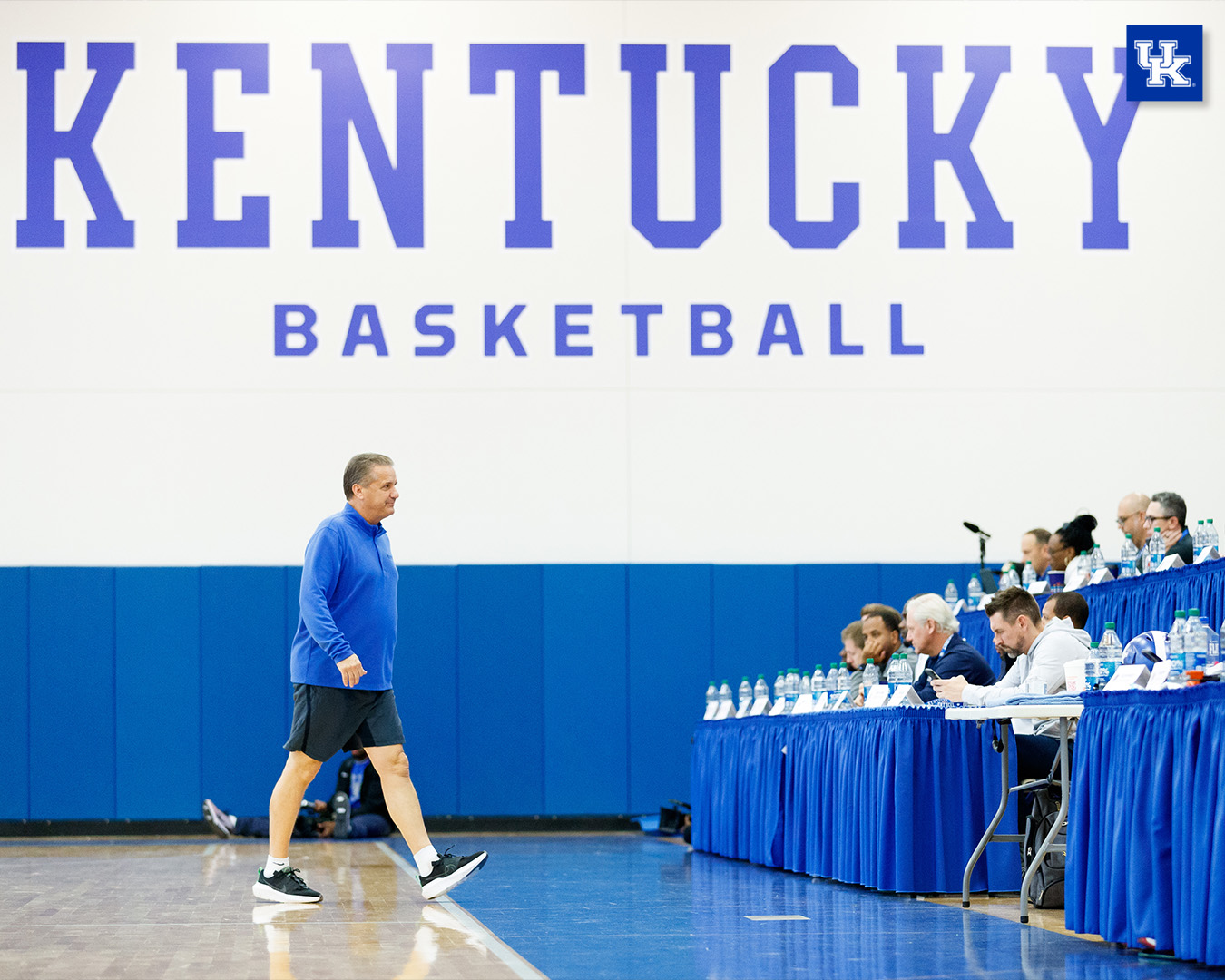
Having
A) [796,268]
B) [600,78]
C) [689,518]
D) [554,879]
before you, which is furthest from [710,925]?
[600,78]

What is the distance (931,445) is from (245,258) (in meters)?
5.26

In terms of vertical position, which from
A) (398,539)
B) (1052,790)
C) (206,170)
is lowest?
(1052,790)

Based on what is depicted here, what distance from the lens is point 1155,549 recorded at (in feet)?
23.6

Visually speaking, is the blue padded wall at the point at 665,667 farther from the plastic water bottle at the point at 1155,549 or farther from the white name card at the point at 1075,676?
the white name card at the point at 1075,676

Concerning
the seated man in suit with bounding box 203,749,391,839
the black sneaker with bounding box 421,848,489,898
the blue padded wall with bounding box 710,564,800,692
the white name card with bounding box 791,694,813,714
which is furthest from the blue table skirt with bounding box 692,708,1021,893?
the blue padded wall with bounding box 710,564,800,692

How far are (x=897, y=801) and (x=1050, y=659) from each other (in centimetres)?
78

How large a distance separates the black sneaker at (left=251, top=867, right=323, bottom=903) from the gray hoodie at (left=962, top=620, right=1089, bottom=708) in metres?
2.49

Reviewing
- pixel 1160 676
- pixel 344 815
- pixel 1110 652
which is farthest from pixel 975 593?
pixel 1160 676

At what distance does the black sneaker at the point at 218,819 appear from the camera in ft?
33.8

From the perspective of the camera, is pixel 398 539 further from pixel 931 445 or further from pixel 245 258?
pixel 931 445

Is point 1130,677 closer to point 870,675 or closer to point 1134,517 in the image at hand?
point 870,675

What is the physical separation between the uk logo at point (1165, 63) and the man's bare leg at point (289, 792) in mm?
8945

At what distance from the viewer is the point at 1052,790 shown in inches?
208

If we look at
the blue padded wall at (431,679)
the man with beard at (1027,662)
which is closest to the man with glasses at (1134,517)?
the man with beard at (1027,662)
